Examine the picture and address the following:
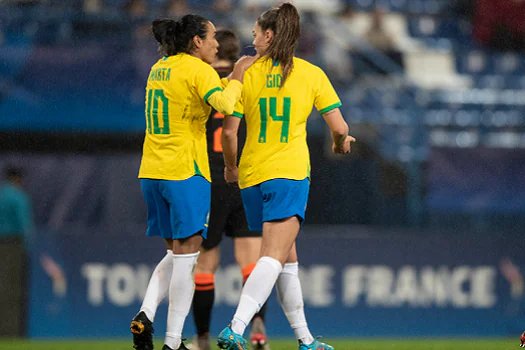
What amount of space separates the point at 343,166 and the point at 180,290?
549 cm

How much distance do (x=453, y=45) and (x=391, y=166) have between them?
169 inches

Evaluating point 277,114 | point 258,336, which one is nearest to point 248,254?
point 258,336

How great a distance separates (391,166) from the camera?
10.7m

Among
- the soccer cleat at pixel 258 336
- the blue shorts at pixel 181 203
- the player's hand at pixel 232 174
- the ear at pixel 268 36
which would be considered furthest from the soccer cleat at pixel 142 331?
the ear at pixel 268 36

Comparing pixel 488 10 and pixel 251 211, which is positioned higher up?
pixel 488 10

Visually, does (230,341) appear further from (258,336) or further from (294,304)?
(258,336)

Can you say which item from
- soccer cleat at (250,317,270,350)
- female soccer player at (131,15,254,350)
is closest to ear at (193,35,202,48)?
female soccer player at (131,15,254,350)

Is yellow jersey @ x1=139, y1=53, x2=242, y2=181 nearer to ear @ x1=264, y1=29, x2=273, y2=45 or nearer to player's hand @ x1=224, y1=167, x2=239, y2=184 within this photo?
player's hand @ x1=224, y1=167, x2=239, y2=184

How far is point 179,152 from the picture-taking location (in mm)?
4945

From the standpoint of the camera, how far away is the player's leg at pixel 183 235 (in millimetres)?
4945

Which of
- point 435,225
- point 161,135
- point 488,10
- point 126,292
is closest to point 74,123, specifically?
point 126,292

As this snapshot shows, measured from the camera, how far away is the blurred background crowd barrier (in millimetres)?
8656

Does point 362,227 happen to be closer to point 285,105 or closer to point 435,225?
point 435,225

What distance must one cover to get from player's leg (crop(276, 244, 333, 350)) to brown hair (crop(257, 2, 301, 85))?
1095 millimetres
